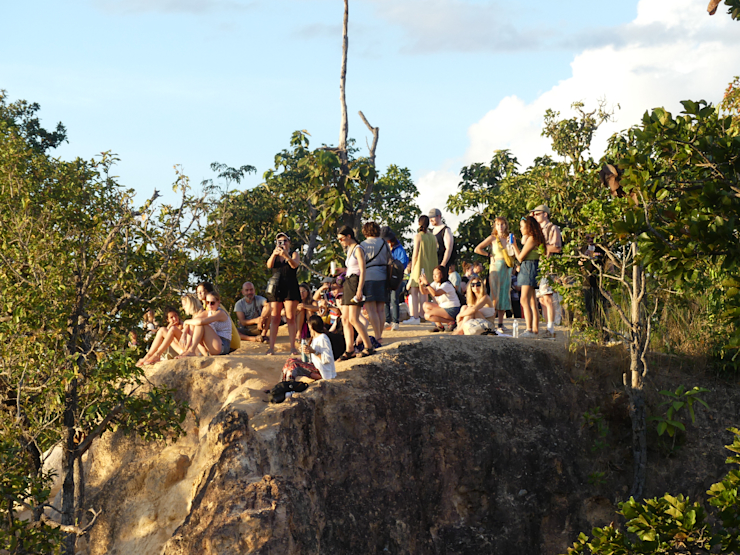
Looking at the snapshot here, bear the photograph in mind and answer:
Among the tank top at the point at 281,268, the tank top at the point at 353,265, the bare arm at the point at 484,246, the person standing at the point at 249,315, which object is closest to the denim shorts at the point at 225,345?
the tank top at the point at 281,268

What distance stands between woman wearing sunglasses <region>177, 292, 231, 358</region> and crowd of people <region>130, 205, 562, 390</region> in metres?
0.01

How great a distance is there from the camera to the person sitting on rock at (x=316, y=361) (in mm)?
8609

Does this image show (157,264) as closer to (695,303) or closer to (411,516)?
(411,516)

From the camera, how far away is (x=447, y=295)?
11477 mm

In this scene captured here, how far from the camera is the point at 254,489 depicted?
7824mm

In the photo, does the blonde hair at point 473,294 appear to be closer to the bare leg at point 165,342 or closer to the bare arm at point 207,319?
the bare arm at point 207,319

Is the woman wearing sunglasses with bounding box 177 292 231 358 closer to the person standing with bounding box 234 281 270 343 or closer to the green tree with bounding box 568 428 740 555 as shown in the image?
the person standing with bounding box 234 281 270 343

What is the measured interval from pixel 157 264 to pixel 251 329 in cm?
375

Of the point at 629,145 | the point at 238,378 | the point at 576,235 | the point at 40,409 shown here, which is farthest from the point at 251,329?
the point at 629,145

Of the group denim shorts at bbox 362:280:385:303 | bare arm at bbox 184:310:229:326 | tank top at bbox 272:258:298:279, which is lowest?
bare arm at bbox 184:310:229:326

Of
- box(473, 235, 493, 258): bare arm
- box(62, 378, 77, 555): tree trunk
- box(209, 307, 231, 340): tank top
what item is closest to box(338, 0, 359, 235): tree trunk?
box(473, 235, 493, 258): bare arm

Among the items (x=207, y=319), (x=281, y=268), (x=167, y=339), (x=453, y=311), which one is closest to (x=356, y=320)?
(x=281, y=268)

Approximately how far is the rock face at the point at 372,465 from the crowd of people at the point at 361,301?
491 millimetres

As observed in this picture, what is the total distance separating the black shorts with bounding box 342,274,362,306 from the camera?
9125 millimetres
